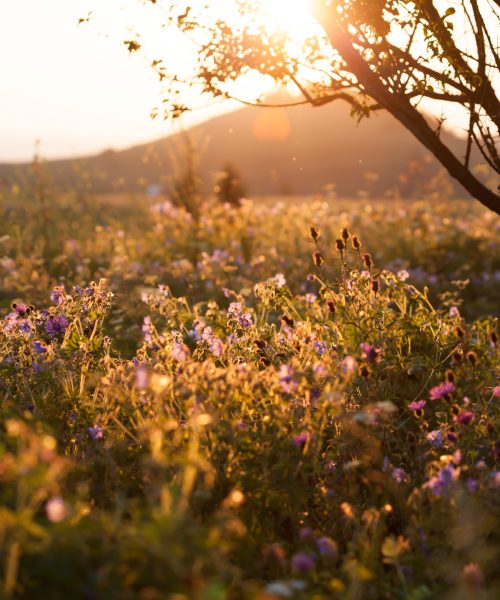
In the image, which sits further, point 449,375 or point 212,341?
point 212,341

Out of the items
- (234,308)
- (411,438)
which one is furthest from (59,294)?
(411,438)

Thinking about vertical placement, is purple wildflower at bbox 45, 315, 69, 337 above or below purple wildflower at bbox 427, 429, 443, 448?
above

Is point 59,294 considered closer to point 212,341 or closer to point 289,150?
point 212,341

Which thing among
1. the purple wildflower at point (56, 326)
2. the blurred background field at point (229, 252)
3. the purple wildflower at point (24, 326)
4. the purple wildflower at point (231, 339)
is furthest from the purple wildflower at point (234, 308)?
the blurred background field at point (229, 252)

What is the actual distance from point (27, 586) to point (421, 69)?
140 inches

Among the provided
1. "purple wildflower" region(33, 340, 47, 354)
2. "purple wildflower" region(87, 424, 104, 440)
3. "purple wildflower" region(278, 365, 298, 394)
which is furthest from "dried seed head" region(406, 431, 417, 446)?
"purple wildflower" region(33, 340, 47, 354)

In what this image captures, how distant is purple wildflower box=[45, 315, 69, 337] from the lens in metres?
4.32

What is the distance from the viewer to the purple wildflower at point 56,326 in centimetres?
432

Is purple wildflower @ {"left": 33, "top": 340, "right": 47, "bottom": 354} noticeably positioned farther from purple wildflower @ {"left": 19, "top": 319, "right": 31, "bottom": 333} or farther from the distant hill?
the distant hill

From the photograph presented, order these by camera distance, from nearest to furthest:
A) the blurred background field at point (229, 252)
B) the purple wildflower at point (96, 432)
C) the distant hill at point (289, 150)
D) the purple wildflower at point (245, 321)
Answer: the purple wildflower at point (96, 432), the purple wildflower at point (245, 321), the blurred background field at point (229, 252), the distant hill at point (289, 150)

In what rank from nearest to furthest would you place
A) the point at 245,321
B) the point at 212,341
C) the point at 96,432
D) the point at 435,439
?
the point at 96,432 → the point at 435,439 → the point at 212,341 → the point at 245,321

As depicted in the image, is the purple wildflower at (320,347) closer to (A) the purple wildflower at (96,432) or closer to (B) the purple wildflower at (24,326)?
(A) the purple wildflower at (96,432)

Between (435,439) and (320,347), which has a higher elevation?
(320,347)

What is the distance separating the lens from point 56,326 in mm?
4332
